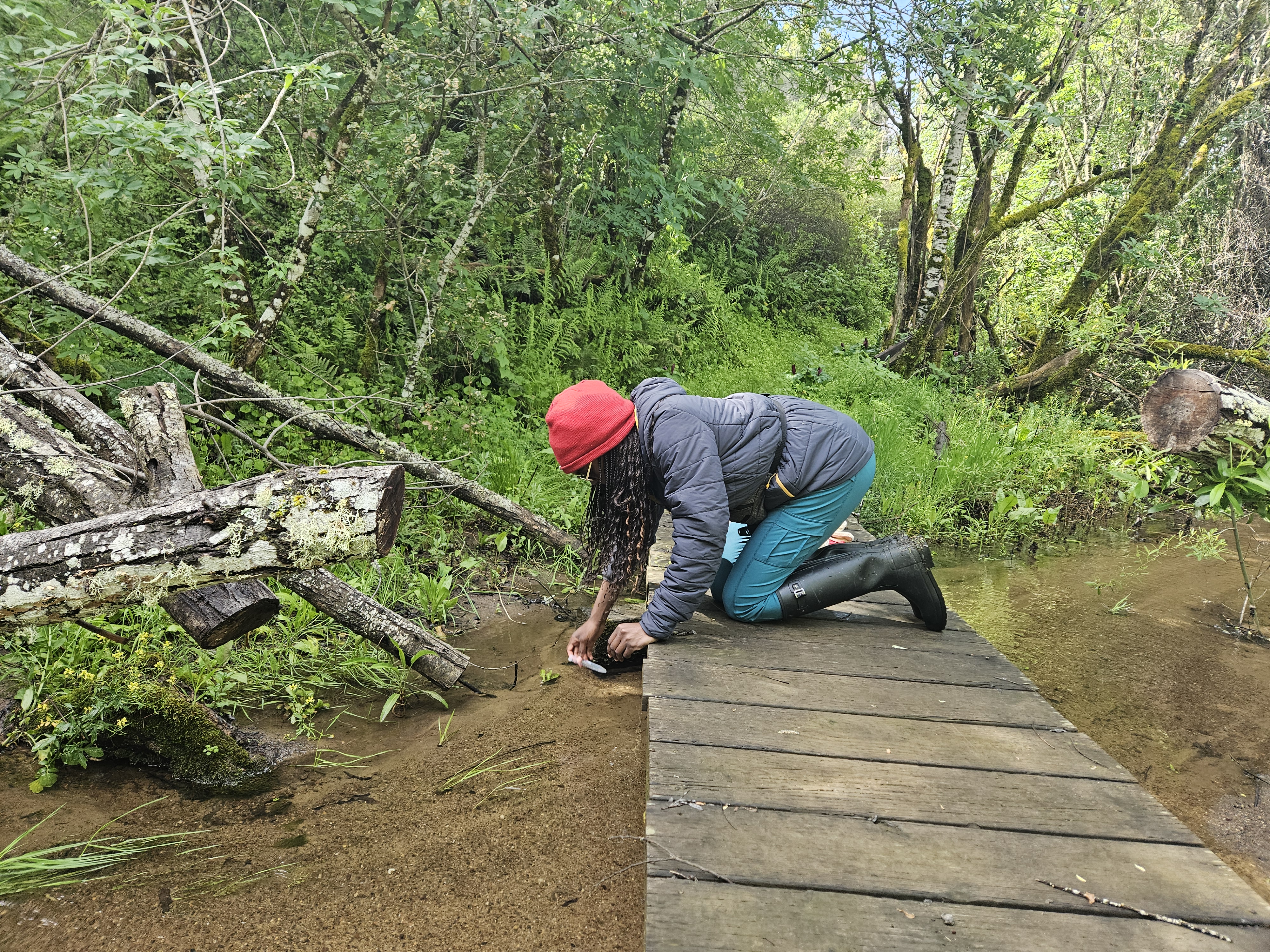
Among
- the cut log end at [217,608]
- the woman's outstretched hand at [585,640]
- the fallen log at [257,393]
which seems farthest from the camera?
the fallen log at [257,393]

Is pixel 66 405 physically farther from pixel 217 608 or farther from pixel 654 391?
pixel 654 391

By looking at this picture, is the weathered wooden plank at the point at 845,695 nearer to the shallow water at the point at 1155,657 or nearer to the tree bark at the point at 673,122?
the shallow water at the point at 1155,657

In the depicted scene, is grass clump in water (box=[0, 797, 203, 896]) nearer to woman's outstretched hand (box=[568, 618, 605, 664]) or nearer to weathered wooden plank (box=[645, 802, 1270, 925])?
woman's outstretched hand (box=[568, 618, 605, 664])

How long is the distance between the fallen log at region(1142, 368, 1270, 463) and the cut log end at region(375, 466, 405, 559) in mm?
3107

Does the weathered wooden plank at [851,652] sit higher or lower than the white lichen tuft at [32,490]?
lower

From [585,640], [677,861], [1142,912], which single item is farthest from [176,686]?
[1142,912]

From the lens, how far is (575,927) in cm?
207

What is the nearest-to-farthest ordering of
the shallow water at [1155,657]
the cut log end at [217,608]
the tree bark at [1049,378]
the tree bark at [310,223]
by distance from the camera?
the cut log end at [217,608], the shallow water at [1155,657], the tree bark at [310,223], the tree bark at [1049,378]

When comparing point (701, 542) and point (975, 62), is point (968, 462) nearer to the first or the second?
point (975, 62)

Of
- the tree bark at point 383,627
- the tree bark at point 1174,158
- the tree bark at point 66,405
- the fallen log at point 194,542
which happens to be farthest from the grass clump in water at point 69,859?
the tree bark at point 1174,158

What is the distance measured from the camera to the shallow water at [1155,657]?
9.78 feet

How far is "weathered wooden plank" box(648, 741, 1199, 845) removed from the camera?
1955 millimetres

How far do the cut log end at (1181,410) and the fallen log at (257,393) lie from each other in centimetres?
355

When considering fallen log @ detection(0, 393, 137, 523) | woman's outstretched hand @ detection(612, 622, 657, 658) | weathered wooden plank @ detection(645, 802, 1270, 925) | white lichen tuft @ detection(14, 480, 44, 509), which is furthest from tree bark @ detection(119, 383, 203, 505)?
weathered wooden plank @ detection(645, 802, 1270, 925)
